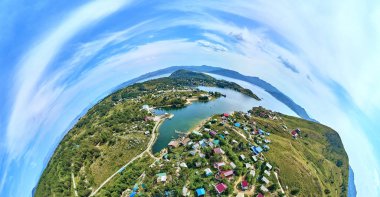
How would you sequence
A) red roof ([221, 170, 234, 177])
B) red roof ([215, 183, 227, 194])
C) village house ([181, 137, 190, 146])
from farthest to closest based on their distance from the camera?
village house ([181, 137, 190, 146]) → red roof ([221, 170, 234, 177]) → red roof ([215, 183, 227, 194])

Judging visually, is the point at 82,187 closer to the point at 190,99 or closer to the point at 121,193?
the point at 121,193

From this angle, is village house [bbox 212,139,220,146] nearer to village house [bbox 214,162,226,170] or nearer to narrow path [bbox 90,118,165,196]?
village house [bbox 214,162,226,170]

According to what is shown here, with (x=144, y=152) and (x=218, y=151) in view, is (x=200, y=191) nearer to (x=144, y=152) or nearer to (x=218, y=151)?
(x=218, y=151)

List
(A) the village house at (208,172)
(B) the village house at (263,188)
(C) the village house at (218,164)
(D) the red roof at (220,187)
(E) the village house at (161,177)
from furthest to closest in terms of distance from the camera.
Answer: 1. (C) the village house at (218,164)
2. (A) the village house at (208,172)
3. (B) the village house at (263,188)
4. (E) the village house at (161,177)
5. (D) the red roof at (220,187)

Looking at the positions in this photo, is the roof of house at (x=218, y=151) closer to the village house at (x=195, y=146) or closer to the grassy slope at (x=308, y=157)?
the village house at (x=195, y=146)

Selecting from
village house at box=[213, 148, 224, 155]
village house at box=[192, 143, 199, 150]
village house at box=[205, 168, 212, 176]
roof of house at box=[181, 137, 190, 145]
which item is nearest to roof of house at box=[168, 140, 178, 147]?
roof of house at box=[181, 137, 190, 145]

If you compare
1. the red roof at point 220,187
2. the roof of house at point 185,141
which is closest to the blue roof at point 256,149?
the red roof at point 220,187

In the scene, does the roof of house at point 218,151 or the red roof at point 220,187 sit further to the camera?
the roof of house at point 218,151
